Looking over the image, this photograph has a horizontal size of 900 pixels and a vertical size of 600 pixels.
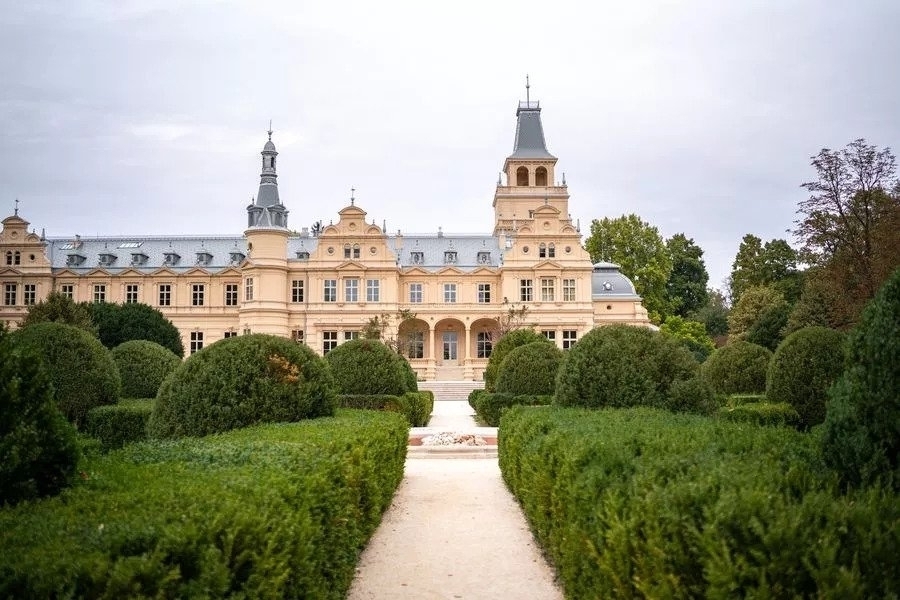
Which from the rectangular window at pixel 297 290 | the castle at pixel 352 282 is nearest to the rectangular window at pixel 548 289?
the castle at pixel 352 282

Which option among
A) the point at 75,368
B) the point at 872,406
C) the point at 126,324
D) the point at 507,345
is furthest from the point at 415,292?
the point at 872,406

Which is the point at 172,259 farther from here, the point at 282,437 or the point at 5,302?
the point at 282,437

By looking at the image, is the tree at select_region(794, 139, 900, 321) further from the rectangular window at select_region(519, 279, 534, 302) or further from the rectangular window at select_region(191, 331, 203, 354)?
the rectangular window at select_region(191, 331, 203, 354)

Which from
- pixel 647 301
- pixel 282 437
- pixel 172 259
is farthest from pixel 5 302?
pixel 282 437

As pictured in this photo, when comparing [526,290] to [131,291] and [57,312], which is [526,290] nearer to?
[131,291]

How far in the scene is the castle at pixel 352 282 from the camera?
173ft

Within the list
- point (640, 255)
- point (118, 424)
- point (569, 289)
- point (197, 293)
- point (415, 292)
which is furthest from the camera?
point (640, 255)

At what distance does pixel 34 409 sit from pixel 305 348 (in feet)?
21.8

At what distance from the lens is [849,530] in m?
3.37

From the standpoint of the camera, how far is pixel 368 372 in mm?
21359

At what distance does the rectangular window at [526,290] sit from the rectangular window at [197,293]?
2397 cm

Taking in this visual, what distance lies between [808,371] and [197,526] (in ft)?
53.4

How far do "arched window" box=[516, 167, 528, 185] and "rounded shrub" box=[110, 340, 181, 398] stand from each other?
47614mm

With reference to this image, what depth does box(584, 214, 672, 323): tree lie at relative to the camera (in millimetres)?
60969
